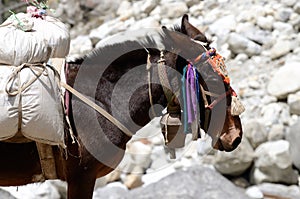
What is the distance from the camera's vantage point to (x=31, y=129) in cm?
284

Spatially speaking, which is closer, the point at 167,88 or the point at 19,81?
the point at 19,81

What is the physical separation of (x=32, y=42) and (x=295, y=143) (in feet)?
14.1

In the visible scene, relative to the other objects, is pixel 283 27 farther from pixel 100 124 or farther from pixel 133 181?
pixel 100 124

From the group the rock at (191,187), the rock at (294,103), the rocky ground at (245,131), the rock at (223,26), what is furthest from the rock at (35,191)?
the rock at (223,26)

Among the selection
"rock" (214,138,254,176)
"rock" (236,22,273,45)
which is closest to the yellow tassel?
"rock" (214,138,254,176)

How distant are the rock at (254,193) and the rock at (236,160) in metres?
0.29

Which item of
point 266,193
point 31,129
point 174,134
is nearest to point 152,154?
point 266,193

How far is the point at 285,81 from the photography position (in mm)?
7324

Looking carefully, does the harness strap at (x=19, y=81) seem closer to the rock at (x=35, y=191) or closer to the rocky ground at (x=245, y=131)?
the rocky ground at (x=245, y=131)

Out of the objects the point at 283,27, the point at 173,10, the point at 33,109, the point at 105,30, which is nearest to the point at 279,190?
the point at 283,27

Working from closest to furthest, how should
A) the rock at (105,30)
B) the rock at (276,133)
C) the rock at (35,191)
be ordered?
1. the rock at (35,191)
2. the rock at (276,133)
3. the rock at (105,30)

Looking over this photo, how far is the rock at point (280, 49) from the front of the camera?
8.16 metres

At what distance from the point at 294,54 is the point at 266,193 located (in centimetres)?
262

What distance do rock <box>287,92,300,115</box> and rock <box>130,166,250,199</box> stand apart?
2253 millimetres
